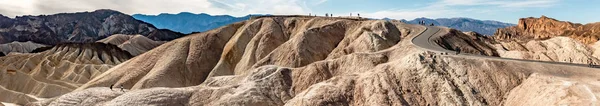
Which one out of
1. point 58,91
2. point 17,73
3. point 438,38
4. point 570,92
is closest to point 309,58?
point 438,38

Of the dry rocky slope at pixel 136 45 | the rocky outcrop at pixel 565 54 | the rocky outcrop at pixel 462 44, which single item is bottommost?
the dry rocky slope at pixel 136 45

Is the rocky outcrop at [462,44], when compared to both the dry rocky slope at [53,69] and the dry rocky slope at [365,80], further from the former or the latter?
the dry rocky slope at [53,69]

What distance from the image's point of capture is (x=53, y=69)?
11419 centimetres

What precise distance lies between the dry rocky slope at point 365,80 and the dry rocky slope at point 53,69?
54.7 ft

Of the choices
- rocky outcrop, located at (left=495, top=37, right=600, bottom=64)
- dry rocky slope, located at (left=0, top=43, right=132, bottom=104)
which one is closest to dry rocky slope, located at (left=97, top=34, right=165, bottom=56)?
dry rocky slope, located at (left=0, top=43, right=132, bottom=104)

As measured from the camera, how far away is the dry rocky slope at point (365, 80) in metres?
35.1

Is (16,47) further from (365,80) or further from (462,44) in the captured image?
(365,80)

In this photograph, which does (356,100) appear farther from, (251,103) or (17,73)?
(17,73)

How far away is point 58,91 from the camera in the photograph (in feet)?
296

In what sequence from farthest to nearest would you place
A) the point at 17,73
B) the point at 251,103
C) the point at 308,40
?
1. the point at 17,73
2. the point at 308,40
3. the point at 251,103

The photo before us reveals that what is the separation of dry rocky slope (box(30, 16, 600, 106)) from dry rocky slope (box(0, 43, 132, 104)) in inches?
657

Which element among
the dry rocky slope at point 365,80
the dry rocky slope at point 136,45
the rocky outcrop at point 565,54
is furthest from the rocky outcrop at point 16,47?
the rocky outcrop at point 565,54

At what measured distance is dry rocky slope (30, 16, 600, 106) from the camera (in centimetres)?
3506

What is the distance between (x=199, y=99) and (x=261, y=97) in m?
6.36
